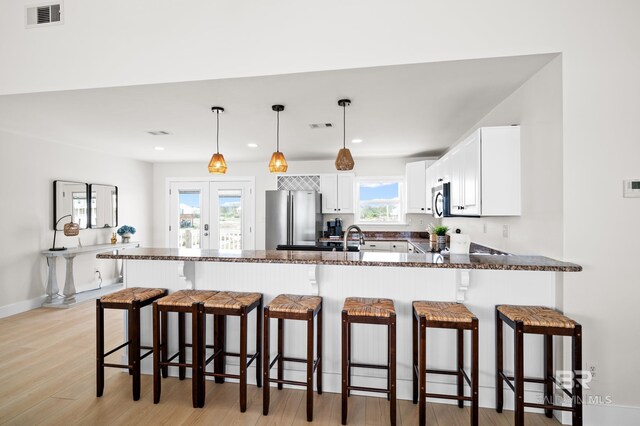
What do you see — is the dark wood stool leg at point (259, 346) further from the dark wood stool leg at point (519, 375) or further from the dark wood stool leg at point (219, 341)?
the dark wood stool leg at point (519, 375)

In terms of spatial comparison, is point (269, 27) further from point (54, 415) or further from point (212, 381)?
point (54, 415)

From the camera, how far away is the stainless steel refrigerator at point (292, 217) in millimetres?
5418

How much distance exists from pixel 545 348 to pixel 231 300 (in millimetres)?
2140

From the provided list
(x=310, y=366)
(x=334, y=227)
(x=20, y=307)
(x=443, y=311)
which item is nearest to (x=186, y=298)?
(x=310, y=366)

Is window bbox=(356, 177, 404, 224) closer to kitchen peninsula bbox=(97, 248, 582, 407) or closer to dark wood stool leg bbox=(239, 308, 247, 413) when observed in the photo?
kitchen peninsula bbox=(97, 248, 582, 407)

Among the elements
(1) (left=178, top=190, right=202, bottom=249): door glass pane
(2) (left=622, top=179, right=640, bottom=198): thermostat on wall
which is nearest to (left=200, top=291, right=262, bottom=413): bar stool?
(2) (left=622, top=179, right=640, bottom=198): thermostat on wall

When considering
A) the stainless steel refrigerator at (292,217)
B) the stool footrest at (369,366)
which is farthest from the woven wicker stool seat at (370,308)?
the stainless steel refrigerator at (292,217)

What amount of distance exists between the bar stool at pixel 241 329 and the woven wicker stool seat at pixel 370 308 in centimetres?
67

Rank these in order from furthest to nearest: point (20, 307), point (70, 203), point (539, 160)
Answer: point (70, 203) → point (20, 307) → point (539, 160)

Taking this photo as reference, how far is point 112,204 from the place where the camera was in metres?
5.64

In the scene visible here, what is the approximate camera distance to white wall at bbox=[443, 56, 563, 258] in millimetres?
2180

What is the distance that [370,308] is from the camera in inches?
83.1

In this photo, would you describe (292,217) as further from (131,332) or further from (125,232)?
(131,332)

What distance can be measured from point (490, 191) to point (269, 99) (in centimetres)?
203
